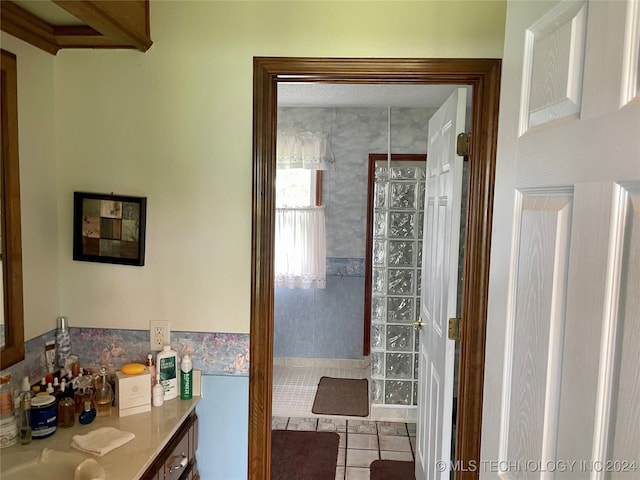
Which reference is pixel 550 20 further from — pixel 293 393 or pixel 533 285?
pixel 293 393

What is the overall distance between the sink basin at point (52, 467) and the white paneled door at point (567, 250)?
1.00 metres

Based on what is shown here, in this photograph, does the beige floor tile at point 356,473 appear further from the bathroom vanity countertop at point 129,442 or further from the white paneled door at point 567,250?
the white paneled door at point 567,250

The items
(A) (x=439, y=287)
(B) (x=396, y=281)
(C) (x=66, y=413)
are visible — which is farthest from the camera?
(B) (x=396, y=281)

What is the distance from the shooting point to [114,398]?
1.58 meters

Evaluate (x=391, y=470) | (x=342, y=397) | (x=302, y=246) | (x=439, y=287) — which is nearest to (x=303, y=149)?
(x=302, y=246)

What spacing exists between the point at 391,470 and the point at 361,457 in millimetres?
215

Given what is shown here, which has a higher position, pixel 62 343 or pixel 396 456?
pixel 62 343

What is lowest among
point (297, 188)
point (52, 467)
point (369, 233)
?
point (52, 467)

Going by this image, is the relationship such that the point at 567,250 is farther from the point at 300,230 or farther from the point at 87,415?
the point at 300,230

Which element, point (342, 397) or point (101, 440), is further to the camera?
point (342, 397)

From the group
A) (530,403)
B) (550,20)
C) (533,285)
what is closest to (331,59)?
(550,20)

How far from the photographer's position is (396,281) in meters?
3.22

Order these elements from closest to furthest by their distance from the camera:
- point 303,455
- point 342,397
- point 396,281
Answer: point 303,455 → point 396,281 → point 342,397

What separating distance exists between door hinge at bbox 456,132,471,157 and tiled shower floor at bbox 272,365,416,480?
1864 mm
